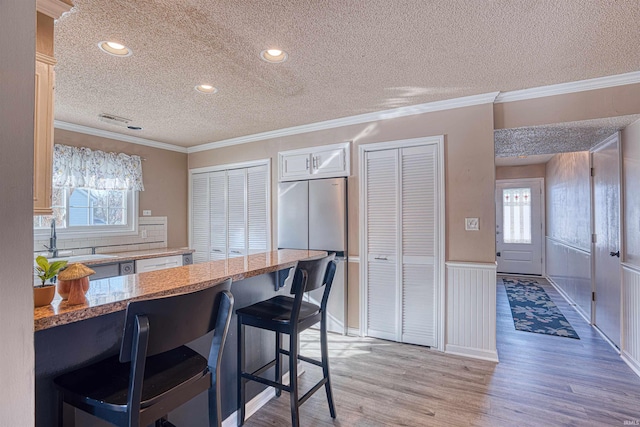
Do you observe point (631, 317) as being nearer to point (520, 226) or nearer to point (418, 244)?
point (418, 244)

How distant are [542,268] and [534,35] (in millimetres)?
6035

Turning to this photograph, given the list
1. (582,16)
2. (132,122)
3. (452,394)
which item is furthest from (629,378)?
(132,122)

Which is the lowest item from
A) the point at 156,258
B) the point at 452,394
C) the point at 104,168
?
the point at 452,394

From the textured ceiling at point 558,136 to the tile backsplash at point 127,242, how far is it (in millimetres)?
4337

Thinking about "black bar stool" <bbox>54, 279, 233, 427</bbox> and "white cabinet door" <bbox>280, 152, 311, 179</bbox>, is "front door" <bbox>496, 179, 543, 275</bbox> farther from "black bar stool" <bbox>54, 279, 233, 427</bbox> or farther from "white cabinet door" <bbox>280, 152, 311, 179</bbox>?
"black bar stool" <bbox>54, 279, 233, 427</bbox>

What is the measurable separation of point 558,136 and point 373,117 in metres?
1.78

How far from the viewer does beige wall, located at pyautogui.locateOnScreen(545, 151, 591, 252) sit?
4004mm

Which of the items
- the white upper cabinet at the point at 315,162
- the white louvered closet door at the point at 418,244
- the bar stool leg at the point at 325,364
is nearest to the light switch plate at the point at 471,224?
the white louvered closet door at the point at 418,244

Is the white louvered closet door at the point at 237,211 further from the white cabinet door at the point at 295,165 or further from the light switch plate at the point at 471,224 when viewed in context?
the light switch plate at the point at 471,224

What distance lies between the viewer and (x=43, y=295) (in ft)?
3.39

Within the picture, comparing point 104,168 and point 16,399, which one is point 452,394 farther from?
point 104,168

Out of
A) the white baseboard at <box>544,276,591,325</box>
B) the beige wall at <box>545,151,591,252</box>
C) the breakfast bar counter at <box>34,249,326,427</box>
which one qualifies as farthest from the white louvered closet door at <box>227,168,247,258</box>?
the white baseboard at <box>544,276,591,325</box>

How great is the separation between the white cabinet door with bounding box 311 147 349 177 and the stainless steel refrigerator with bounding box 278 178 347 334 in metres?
0.10

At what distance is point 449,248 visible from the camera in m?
3.11
